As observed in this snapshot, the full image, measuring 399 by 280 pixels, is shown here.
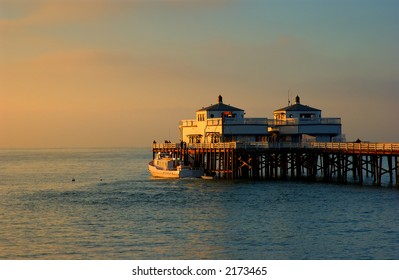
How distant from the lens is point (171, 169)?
95.2m

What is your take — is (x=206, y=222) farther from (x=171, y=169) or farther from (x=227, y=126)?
(x=227, y=126)

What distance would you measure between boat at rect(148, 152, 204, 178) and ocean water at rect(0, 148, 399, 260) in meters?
8.79

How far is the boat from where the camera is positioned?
9300 centimetres

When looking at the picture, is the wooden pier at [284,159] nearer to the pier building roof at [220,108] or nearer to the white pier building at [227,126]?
the white pier building at [227,126]

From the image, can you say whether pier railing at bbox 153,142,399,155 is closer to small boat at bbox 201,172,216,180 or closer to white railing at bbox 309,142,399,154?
white railing at bbox 309,142,399,154

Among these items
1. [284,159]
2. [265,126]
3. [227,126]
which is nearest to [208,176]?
[284,159]

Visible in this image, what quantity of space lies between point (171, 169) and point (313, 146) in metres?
16.6

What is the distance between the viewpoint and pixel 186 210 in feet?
208

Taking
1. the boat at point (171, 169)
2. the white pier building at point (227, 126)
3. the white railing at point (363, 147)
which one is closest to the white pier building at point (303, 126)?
the white pier building at point (227, 126)

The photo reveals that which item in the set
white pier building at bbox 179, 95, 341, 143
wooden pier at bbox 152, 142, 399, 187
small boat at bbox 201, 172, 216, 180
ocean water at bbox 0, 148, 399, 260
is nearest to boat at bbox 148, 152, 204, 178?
small boat at bbox 201, 172, 216, 180

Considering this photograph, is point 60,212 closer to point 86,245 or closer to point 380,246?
point 86,245

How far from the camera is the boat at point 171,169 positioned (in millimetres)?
93000

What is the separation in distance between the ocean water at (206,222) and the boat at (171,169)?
8790 mm
